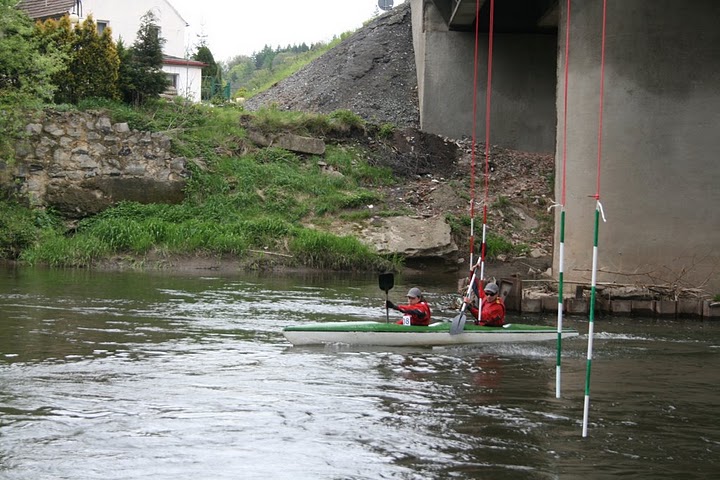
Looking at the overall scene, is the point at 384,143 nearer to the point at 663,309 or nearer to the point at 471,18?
the point at 471,18

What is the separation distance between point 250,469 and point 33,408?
266 cm

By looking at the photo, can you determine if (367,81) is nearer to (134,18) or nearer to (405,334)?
(405,334)

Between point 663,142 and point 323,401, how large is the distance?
9056 mm

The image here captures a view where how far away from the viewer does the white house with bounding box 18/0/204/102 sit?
43031 mm

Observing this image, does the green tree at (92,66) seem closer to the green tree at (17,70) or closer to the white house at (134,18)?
Answer: the green tree at (17,70)

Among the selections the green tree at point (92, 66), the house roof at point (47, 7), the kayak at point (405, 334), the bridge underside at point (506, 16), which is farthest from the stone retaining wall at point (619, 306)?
the house roof at point (47, 7)

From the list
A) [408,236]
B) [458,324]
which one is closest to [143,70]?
[408,236]

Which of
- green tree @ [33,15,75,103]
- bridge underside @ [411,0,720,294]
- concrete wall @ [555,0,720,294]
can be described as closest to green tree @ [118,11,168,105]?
green tree @ [33,15,75,103]

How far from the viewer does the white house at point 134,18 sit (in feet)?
141

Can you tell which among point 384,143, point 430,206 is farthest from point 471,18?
point 430,206

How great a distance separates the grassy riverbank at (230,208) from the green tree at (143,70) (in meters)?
0.49

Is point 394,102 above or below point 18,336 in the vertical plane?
above

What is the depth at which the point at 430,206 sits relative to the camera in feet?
A: 82.7

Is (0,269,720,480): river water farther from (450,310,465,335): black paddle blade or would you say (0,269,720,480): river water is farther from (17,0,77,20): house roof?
(17,0,77,20): house roof
